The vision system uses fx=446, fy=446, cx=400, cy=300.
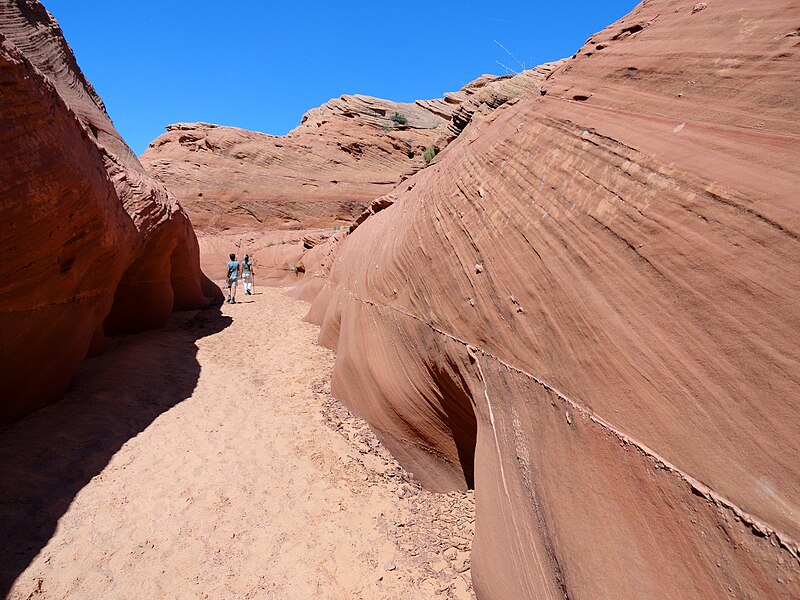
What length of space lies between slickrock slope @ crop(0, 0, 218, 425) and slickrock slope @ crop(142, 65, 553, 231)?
36.6 ft

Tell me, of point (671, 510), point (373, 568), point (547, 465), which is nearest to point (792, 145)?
point (671, 510)

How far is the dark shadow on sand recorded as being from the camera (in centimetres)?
261

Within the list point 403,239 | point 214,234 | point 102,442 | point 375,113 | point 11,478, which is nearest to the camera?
point 11,478

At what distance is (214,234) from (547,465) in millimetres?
17179

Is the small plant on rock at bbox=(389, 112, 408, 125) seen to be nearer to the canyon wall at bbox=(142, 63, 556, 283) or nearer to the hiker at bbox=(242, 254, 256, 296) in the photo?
the canyon wall at bbox=(142, 63, 556, 283)

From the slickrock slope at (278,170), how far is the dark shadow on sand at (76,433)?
11.8m

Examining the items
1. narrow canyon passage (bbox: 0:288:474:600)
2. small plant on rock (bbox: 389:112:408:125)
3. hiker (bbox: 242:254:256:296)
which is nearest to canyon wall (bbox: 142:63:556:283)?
small plant on rock (bbox: 389:112:408:125)

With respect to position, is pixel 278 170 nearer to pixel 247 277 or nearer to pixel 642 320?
pixel 247 277

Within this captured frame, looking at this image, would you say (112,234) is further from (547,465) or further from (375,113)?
(375,113)

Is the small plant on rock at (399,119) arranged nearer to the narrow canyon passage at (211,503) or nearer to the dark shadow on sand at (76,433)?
the dark shadow on sand at (76,433)

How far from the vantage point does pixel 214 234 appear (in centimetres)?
1698

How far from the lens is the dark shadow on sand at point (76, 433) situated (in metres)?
2.61

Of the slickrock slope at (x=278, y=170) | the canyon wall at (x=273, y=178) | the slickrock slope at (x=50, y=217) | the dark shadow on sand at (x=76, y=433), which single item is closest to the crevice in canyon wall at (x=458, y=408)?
the dark shadow on sand at (x=76, y=433)

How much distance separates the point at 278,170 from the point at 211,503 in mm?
17540
